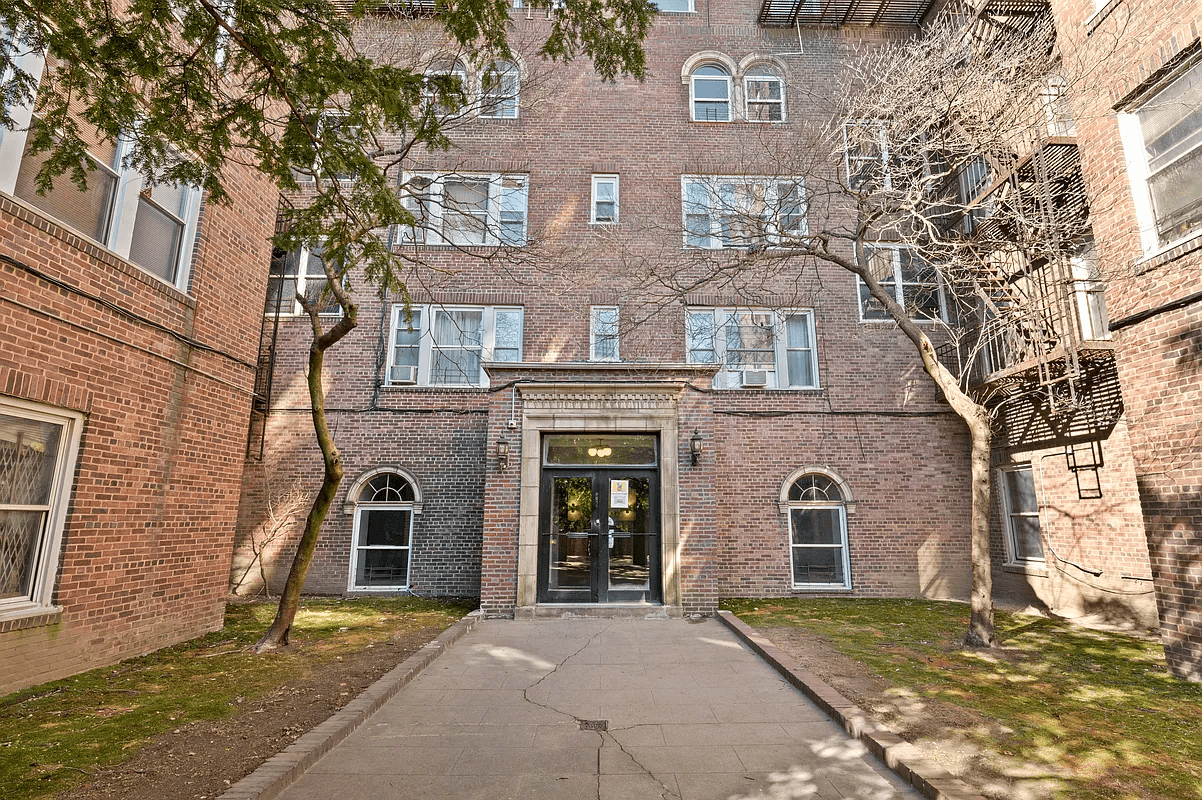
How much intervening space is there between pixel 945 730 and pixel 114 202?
31.7ft

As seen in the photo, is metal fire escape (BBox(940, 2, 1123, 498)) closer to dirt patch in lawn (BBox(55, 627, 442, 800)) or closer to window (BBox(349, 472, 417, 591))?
dirt patch in lawn (BBox(55, 627, 442, 800))

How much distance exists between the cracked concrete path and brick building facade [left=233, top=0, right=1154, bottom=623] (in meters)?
3.49

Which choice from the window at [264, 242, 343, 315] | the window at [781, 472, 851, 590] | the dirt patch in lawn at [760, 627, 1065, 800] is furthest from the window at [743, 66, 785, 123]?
the dirt patch in lawn at [760, 627, 1065, 800]

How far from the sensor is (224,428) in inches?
323

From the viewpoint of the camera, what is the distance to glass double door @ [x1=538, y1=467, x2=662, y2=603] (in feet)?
31.1

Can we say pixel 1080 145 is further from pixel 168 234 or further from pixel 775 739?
pixel 168 234

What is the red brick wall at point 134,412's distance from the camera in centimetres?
555

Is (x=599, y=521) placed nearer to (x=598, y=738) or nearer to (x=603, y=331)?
(x=603, y=331)

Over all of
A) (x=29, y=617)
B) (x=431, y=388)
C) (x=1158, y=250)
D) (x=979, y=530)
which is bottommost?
(x=29, y=617)

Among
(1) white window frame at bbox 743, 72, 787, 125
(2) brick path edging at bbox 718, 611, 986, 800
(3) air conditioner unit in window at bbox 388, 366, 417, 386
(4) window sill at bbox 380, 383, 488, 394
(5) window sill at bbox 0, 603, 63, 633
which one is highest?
(1) white window frame at bbox 743, 72, 787, 125

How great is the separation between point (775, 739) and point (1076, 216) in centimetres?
925

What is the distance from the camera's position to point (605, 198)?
1320 cm

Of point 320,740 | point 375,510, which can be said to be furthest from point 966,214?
point 320,740

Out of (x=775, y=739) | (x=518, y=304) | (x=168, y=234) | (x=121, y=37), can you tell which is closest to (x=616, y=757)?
(x=775, y=739)
